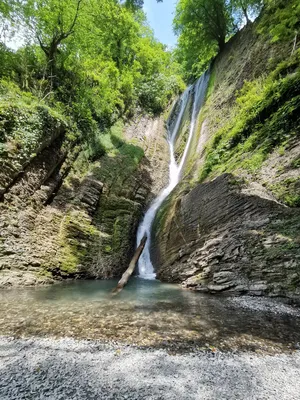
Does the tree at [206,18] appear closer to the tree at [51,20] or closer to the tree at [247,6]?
the tree at [247,6]

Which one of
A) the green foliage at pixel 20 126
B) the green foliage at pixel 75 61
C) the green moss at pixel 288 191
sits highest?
the green foliage at pixel 75 61

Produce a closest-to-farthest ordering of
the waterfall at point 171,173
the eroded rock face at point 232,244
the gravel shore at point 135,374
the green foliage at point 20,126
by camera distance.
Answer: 1. the gravel shore at point 135,374
2. the eroded rock face at point 232,244
3. the green foliage at point 20,126
4. the waterfall at point 171,173

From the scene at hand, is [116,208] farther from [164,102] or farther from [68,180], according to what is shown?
[164,102]

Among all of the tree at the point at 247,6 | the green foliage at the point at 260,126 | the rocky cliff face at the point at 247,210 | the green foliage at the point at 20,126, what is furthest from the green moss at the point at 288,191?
the tree at the point at 247,6

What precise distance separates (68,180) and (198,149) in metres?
8.12

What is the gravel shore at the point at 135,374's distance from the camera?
7.37 ft

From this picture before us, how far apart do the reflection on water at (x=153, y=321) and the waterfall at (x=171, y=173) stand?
4.45 metres

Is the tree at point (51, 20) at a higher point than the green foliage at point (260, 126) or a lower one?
higher

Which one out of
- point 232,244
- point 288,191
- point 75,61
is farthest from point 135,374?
point 75,61

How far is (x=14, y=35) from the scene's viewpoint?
499 inches

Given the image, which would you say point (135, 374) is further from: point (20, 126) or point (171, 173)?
point (171, 173)

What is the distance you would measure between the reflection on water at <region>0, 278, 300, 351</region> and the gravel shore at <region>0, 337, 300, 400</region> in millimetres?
333

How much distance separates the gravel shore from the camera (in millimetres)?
2246

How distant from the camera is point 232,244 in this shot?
645 cm
